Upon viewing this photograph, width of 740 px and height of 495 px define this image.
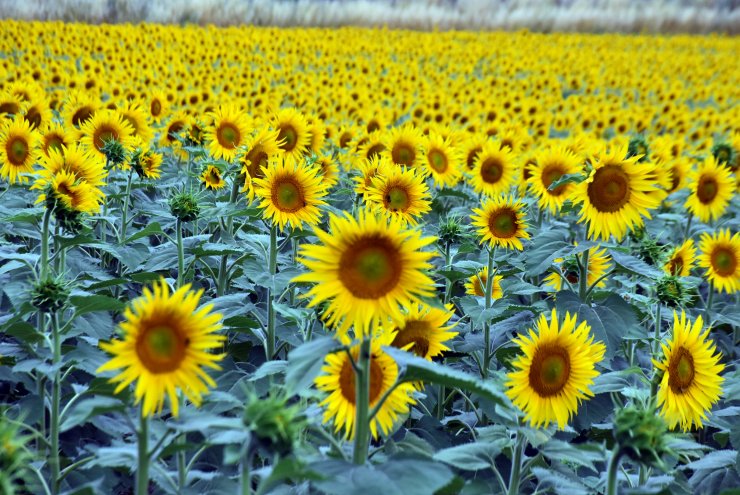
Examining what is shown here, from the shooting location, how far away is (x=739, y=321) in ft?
12.0

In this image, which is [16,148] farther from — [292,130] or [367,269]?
[367,269]

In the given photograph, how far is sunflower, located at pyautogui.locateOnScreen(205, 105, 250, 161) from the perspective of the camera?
396cm

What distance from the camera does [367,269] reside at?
172 centimetres

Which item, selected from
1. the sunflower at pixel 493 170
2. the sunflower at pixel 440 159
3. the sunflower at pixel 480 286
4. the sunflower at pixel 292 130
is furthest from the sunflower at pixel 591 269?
the sunflower at pixel 292 130

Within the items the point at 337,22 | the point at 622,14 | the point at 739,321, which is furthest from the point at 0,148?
the point at 622,14

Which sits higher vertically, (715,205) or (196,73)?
(196,73)

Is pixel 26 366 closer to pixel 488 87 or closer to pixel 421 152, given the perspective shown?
pixel 421 152

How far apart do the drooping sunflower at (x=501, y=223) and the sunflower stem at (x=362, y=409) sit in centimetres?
147

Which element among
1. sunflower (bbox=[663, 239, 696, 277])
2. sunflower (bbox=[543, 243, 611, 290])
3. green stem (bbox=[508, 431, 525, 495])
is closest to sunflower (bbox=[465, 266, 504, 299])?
sunflower (bbox=[543, 243, 611, 290])

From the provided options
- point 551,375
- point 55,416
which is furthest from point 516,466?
point 55,416

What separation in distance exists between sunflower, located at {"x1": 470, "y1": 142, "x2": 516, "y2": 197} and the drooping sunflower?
137 centimetres

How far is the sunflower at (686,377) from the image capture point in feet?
7.54

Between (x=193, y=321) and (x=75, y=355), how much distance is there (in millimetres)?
733

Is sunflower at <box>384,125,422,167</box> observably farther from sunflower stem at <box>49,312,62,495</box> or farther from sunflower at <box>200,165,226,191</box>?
sunflower stem at <box>49,312,62,495</box>
